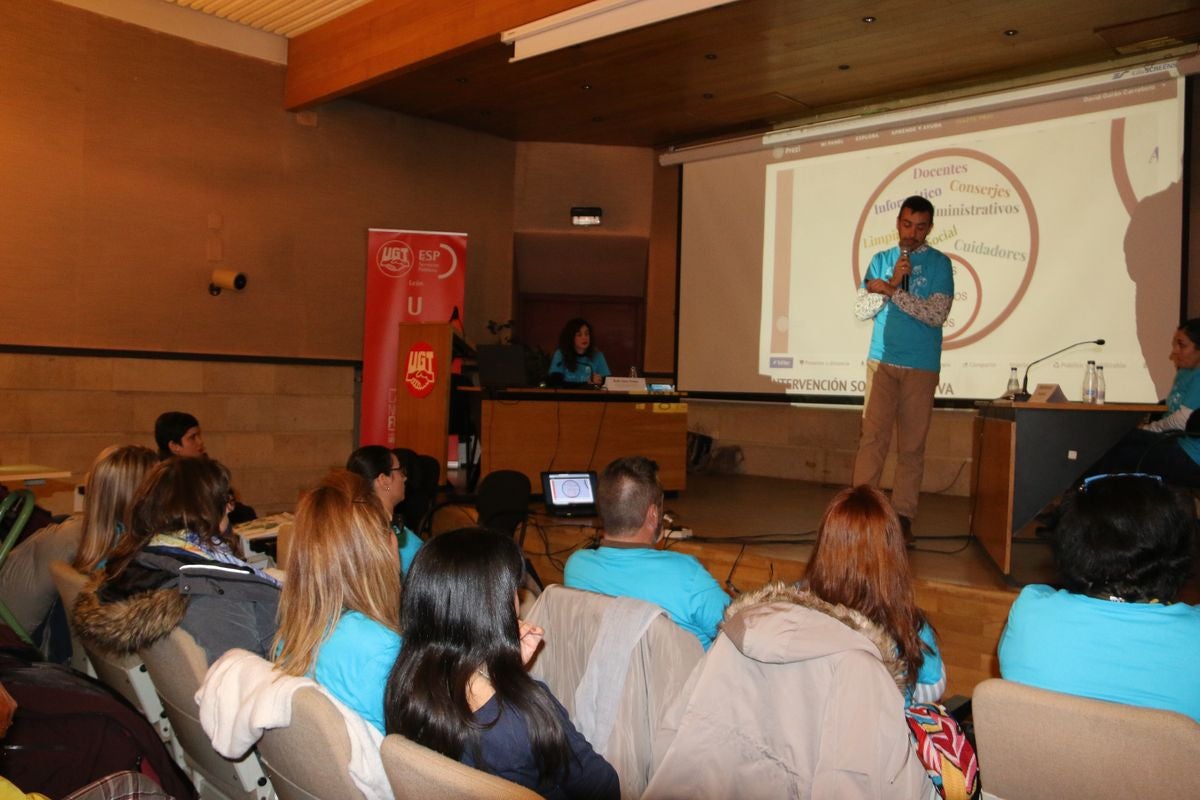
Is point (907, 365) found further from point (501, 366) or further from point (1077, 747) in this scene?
point (1077, 747)

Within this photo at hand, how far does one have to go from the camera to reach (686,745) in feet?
5.91

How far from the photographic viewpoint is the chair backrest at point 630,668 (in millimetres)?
1978

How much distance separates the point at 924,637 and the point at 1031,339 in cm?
515

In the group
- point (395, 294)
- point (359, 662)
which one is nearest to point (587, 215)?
point (395, 294)

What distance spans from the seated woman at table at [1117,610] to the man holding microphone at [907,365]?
7.90ft

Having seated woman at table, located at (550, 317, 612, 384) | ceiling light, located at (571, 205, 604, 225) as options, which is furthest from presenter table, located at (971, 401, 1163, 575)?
ceiling light, located at (571, 205, 604, 225)

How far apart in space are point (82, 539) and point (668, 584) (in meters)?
1.84

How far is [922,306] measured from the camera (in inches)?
170

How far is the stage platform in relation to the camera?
3561 mm

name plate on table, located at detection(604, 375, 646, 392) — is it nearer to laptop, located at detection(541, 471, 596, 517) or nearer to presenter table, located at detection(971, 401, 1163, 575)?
laptop, located at detection(541, 471, 596, 517)

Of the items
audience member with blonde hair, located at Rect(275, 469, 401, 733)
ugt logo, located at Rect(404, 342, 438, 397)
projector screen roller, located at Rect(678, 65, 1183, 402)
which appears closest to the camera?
audience member with blonde hair, located at Rect(275, 469, 401, 733)

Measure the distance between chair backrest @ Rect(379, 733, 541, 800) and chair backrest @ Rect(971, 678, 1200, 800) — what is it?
0.83m

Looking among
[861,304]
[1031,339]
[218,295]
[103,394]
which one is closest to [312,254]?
[218,295]

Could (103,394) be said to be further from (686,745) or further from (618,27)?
(686,745)
